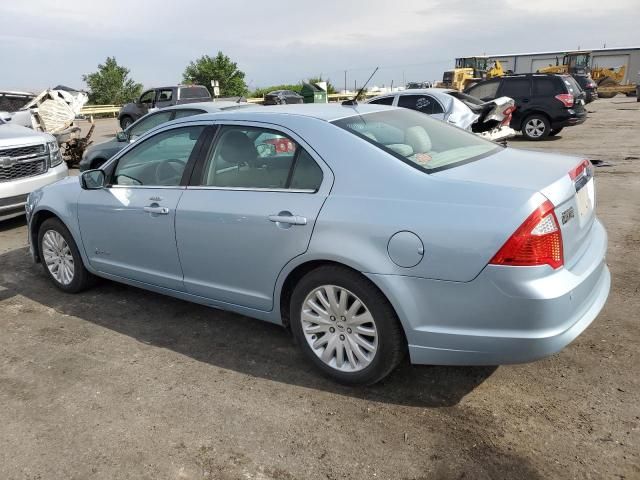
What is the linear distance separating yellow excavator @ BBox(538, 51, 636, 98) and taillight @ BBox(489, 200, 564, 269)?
4015 centimetres

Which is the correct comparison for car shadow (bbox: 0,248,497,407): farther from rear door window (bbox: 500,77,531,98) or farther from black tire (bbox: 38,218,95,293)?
rear door window (bbox: 500,77,531,98)

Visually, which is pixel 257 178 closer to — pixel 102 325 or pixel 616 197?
pixel 102 325

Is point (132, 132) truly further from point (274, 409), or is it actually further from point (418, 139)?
point (274, 409)

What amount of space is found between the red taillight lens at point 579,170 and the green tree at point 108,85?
46.2 m

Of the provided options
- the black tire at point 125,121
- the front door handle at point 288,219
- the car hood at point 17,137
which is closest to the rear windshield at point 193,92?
the black tire at point 125,121

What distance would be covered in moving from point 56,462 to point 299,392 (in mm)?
1298

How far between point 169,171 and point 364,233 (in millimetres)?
1823

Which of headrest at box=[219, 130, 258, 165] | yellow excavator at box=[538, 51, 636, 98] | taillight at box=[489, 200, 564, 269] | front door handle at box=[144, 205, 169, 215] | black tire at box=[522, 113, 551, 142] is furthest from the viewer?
yellow excavator at box=[538, 51, 636, 98]

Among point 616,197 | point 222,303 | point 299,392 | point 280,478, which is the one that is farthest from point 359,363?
point 616,197

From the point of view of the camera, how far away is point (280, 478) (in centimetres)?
254

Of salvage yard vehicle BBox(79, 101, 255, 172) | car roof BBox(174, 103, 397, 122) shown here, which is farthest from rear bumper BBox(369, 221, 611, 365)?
salvage yard vehicle BBox(79, 101, 255, 172)

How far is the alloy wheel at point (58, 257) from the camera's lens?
486cm

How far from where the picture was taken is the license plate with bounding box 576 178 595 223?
118 inches

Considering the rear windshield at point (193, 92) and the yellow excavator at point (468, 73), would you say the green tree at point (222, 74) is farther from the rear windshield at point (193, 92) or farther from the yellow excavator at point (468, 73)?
the rear windshield at point (193, 92)
